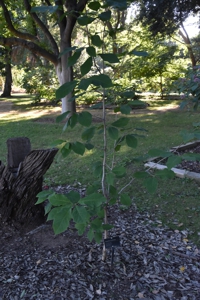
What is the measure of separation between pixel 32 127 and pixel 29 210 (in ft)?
20.2

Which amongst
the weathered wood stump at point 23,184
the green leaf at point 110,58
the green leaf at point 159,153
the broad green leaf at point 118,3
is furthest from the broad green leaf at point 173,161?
the weathered wood stump at point 23,184

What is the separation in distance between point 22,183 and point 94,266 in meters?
0.91

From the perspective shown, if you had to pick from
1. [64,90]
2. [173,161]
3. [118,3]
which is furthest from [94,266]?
[118,3]

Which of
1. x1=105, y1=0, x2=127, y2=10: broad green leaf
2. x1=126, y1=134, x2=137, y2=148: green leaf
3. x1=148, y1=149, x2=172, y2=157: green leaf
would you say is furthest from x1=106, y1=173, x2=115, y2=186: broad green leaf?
x1=105, y1=0, x2=127, y2=10: broad green leaf

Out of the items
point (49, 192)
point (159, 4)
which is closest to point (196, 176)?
point (49, 192)

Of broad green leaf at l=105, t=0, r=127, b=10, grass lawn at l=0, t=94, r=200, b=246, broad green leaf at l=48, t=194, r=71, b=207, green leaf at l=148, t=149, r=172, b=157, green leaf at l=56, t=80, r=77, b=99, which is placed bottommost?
grass lawn at l=0, t=94, r=200, b=246

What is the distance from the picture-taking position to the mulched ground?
75.5 inches

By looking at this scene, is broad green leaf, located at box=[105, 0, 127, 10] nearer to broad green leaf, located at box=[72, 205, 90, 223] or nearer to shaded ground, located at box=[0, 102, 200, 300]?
broad green leaf, located at box=[72, 205, 90, 223]

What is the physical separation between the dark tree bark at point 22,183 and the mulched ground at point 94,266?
181 mm

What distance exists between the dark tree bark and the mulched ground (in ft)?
0.59

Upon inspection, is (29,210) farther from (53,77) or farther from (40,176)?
(53,77)

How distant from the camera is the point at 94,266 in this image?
2.14 metres

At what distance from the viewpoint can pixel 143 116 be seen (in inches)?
393

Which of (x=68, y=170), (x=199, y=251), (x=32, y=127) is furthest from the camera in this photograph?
(x=32, y=127)
